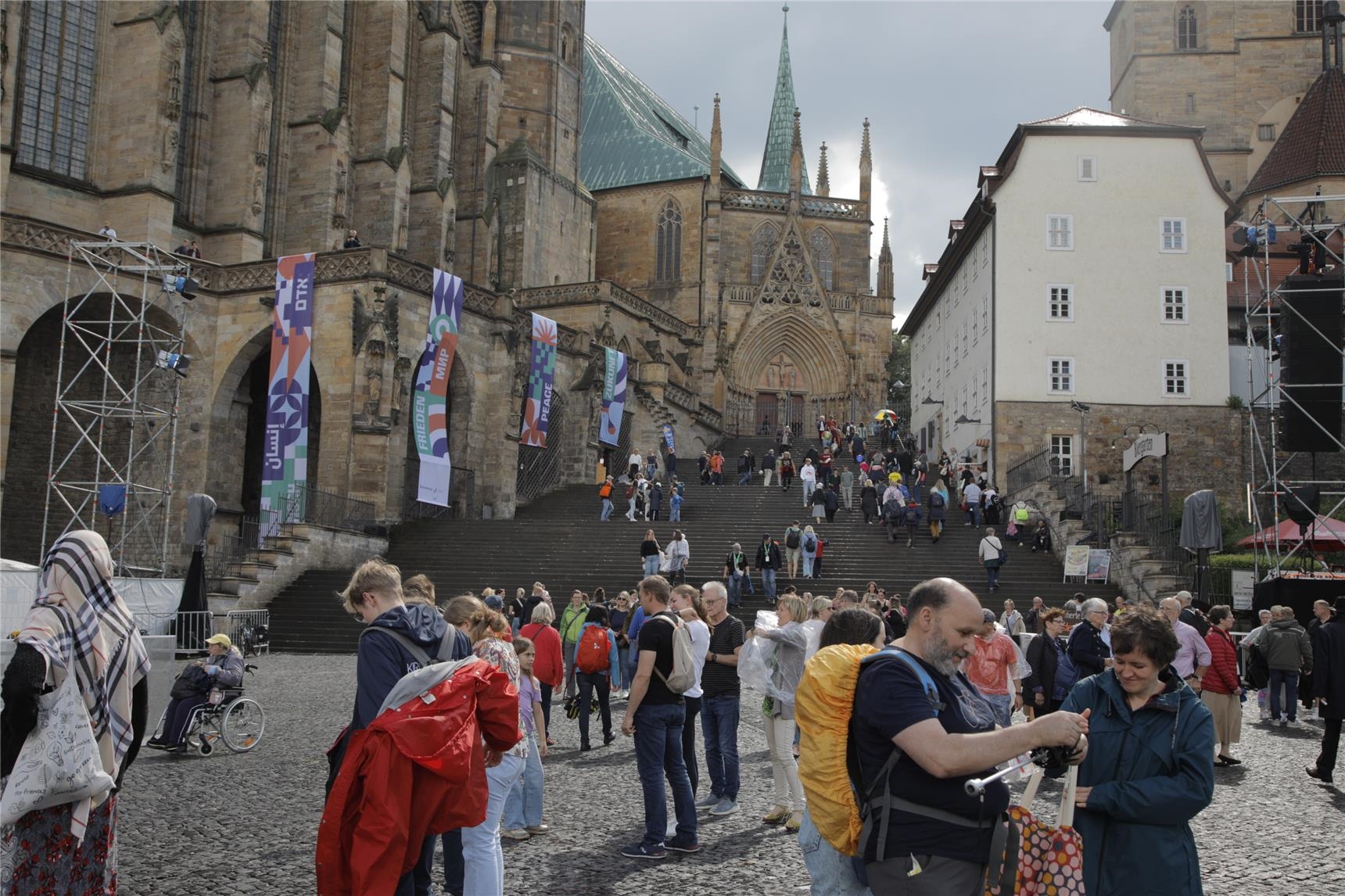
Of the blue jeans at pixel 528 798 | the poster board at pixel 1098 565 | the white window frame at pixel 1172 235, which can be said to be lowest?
the blue jeans at pixel 528 798

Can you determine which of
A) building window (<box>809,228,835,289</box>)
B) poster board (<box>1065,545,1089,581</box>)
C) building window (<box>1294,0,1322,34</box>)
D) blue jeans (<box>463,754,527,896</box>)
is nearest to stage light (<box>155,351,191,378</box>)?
poster board (<box>1065,545,1089,581</box>)

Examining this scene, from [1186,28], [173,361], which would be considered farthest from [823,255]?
[173,361]

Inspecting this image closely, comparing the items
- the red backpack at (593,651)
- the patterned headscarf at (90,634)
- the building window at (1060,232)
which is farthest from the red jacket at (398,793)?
the building window at (1060,232)

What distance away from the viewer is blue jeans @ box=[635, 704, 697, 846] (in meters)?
7.33

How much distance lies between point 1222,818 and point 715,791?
144 inches

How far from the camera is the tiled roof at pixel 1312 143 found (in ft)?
153

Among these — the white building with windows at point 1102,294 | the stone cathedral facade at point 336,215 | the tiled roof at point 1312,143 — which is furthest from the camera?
the tiled roof at point 1312,143

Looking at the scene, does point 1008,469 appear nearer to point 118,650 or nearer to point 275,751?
point 275,751

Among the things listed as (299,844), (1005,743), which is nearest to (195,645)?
(299,844)

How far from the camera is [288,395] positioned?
28.9m

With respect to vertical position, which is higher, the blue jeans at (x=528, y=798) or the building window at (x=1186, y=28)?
the building window at (x=1186, y=28)

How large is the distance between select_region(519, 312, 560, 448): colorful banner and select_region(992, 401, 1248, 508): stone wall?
1212 cm

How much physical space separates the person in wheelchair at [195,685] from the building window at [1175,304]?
2915cm

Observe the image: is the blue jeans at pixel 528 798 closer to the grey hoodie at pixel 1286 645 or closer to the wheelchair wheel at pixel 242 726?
the wheelchair wheel at pixel 242 726
